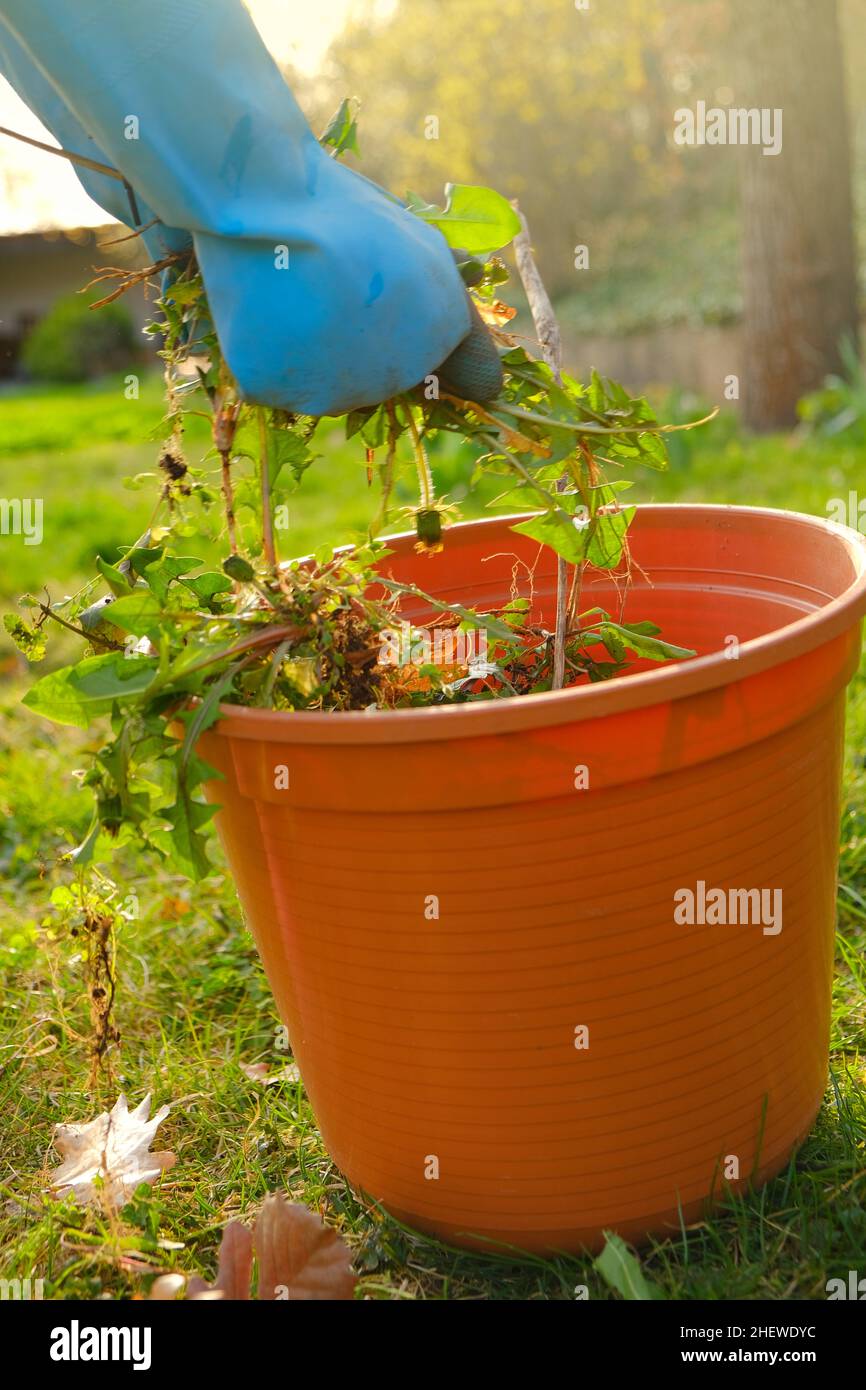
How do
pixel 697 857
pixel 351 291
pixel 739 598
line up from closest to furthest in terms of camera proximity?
pixel 351 291, pixel 697 857, pixel 739 598

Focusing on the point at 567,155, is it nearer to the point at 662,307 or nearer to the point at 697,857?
the point at 662,307

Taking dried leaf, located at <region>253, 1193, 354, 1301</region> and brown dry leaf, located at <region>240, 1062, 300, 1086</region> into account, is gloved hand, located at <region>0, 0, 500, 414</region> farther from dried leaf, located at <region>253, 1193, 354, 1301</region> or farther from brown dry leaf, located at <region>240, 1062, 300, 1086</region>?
brown dry leaf, located at <region>240, 1062, 300, 1086</region>

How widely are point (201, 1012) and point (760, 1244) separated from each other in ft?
3.00

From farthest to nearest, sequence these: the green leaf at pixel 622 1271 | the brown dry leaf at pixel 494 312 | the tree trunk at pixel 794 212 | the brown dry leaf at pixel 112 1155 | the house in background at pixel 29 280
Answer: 1. the house in background at pixel 29 280
2. the tree trunk at pixel 794 212
3. the brown dry leaf at pixel 112 1155
4. the brown dry leaf at pixel 494 312
5. the green leaf at pixel 622 1271

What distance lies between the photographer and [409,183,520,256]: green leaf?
1.25m

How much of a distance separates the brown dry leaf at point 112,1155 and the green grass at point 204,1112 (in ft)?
0.09

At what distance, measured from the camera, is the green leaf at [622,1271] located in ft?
3.82

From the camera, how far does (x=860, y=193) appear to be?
9.05 metres

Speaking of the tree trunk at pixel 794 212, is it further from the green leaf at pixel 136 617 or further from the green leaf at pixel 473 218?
the green leaf at pixel 136 617

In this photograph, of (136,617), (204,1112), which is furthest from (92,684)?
(204,1112)

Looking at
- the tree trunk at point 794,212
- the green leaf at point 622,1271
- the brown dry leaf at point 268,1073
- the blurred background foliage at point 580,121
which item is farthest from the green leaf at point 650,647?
the blurred background foliage at point 580,121

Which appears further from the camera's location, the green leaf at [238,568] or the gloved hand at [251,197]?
the green leaf at [238,568]

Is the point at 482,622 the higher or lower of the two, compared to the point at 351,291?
lower


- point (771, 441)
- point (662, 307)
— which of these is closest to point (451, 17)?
point (662, 307)
